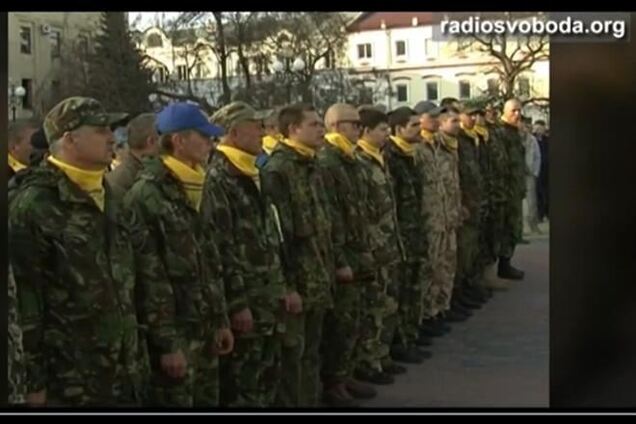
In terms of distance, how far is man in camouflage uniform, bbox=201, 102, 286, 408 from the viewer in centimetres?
500

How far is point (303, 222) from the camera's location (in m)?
5.12

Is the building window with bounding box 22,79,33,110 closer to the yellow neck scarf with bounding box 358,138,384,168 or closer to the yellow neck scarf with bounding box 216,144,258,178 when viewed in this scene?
the yellow neck scarf with bounding box 216,144,258,178

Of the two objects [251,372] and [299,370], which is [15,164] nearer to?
[251,372]

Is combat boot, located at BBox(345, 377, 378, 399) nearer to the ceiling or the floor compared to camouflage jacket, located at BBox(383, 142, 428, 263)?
nearer to the floor

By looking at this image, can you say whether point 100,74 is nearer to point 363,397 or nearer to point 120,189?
point 120,189

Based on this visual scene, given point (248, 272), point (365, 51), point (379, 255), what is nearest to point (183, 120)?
point (248, 272)

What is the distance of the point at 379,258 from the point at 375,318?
25 cm

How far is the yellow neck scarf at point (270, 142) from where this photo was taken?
16.6 feet

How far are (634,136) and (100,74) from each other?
207 centimetres

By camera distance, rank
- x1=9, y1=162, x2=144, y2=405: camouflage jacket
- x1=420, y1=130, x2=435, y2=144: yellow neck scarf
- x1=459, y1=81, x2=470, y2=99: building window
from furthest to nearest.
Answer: x1=420, y1=130, x2=435, y2=144: yellow neck scarf < x1=459, y1=81, x2=470, y2=99: building window < x1=9, y1=162, x2=144, y2=405: camouflage jacket

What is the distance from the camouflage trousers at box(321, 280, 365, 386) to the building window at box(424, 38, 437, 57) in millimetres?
949

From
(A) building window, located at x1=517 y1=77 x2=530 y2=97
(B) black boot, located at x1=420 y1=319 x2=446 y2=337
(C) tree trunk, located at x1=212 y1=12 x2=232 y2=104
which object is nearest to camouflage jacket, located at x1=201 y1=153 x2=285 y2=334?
(C) tree trunk, located at x1=212 y1=12 x2=232 y2=104

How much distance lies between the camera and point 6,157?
497 cm
